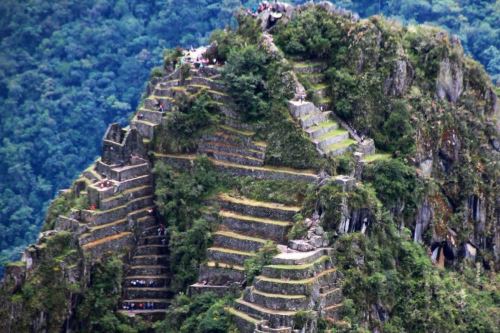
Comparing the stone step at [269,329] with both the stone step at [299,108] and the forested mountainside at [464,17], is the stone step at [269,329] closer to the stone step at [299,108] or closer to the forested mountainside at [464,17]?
the stone step at [299,108]

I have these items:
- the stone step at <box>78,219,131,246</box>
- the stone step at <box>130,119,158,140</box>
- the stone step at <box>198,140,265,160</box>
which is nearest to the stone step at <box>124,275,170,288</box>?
the stone step at <box>78,219,131,246</box>

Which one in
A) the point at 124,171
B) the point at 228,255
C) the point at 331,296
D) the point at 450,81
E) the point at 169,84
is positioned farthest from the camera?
the point at 450,81

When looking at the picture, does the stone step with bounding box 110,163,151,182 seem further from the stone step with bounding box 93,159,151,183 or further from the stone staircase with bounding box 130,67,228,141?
the stone staircase with bounding box 130,67,228,141

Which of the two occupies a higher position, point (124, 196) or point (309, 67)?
point (309, 67)

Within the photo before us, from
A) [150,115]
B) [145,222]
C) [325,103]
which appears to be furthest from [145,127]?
[325,103]

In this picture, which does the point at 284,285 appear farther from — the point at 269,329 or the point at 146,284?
the point at 146,284

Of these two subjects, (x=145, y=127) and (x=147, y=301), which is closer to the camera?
(x=147, y=301)
